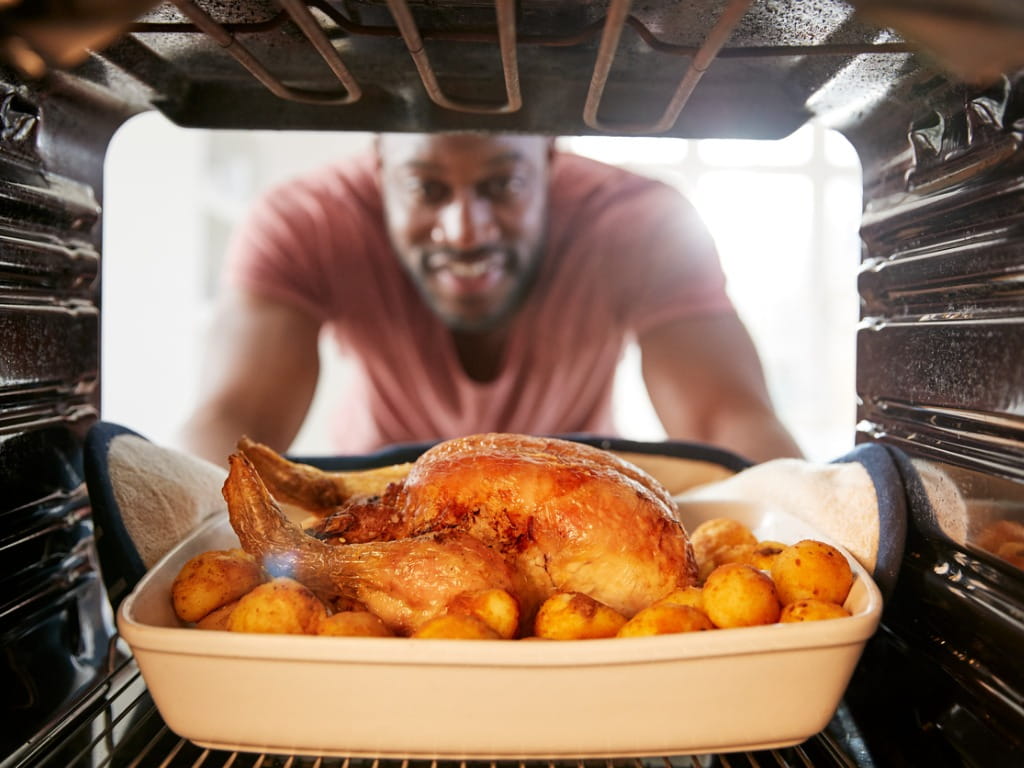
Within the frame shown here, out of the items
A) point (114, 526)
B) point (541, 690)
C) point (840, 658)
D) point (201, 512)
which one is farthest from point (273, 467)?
point (840, 658)

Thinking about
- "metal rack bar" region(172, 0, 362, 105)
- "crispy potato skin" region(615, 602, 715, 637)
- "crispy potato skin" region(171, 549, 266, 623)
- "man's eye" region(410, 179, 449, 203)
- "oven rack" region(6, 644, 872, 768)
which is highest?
"metal rack bar" region(172, 0, 362, 105)

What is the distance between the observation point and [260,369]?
1.94 metres

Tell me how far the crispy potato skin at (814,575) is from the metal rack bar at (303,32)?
0.57 meters

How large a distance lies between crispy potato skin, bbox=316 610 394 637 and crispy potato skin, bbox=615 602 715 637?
0.66 ft

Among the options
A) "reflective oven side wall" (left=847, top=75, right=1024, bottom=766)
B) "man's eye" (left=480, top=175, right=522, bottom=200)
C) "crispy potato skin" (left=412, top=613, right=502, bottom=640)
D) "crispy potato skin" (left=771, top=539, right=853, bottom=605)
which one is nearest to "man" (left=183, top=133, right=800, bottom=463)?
"man's eye" (left=480, top=175, right=522, bottom=200)

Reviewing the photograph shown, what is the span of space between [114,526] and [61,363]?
21 cm

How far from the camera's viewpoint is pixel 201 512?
0.94m

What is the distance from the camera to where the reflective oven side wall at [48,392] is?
75 cm

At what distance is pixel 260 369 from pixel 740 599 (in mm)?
1520

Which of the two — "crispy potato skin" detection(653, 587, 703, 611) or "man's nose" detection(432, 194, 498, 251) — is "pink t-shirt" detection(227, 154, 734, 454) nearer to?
"man's nose" detection(432, 194, 498, 251)

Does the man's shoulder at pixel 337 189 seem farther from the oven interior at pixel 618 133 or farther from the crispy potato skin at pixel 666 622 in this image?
the crispy potato skin at pixel 666 622

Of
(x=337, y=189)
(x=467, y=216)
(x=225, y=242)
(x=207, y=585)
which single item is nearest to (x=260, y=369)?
(x=337, y=189)

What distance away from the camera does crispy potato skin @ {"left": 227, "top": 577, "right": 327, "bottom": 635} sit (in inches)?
25.2

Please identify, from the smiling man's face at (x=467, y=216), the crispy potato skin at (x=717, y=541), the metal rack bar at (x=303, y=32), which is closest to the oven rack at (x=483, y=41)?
the metal rack bar at (x=303, y=32)
